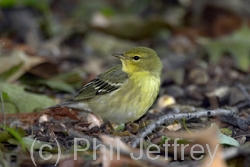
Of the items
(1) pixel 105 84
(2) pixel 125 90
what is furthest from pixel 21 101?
(2) pixel 125 90

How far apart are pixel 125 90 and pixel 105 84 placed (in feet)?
1.12

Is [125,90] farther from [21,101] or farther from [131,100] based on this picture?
[21,101]

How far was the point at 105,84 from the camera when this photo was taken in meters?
6.23

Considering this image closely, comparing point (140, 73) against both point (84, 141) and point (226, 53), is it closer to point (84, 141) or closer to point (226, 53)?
point (84, 141)

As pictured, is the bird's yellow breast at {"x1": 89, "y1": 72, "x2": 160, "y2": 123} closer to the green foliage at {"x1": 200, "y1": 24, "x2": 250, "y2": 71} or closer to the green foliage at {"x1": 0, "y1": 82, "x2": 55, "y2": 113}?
the green foliage at {"x1": 0, "y1": 82, "x2": 55, "y2": 113}

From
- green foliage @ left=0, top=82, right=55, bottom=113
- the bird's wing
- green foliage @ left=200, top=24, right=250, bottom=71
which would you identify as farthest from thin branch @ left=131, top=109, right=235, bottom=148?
green foliage @ left=200, top=24, right=250, bottom=71

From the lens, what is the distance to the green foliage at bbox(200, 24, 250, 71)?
8.95 metres

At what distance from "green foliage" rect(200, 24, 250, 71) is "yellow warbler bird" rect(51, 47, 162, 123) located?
2.90 m

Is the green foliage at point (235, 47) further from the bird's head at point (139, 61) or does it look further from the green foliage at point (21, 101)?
the green foliage at point (21, 101)

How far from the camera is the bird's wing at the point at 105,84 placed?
6117 mm

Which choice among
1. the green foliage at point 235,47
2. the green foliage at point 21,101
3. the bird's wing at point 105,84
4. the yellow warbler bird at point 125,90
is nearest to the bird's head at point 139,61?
the yellow warbler bird at point 125,90

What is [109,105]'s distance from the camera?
604cm

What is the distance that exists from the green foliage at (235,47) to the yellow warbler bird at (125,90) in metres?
2.90

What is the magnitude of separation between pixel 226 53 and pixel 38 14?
388 centimetres
